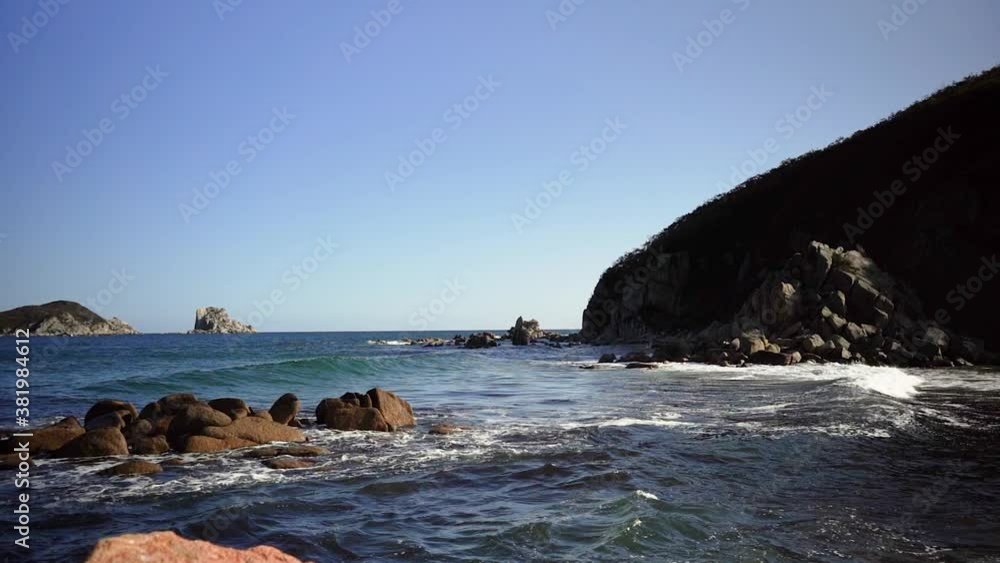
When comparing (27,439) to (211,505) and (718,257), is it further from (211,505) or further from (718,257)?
(718,257)

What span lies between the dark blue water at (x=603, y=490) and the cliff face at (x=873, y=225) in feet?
85.8

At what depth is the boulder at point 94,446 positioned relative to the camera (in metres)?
13.9

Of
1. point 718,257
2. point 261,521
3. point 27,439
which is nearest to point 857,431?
point 261,521

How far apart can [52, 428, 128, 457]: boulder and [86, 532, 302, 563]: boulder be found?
12.2 m

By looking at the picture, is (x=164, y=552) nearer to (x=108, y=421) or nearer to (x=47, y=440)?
(x=47, y=440)

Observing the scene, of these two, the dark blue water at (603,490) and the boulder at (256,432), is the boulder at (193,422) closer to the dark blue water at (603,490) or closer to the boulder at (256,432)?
the boulder at (256,432)

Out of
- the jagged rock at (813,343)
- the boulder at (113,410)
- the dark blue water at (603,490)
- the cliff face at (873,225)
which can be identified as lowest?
the dark blue water at (603,490)

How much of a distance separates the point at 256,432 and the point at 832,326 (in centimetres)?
3734

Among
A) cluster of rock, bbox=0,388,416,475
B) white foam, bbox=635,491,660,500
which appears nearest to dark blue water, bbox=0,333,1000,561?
white foam, bbox=635,491,660,500

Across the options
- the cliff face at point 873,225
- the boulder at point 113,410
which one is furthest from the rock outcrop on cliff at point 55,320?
the boulder at point 113,410

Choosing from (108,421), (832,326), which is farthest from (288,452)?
(832,326)

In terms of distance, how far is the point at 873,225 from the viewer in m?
48.4

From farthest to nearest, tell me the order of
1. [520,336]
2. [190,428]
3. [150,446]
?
[520,336]
[190,428]
[150,446]

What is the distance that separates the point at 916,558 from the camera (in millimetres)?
7082
